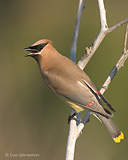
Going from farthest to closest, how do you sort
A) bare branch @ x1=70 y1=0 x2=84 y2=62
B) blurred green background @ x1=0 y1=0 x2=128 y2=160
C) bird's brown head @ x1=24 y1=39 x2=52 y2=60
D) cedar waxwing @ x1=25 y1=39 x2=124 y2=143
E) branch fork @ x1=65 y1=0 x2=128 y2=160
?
blurred green background @ x1=0 y1=0 x2=128 y2=160 → bare branch @ x1=70 y1=0 x2=84 y2=62 → bird's brown head @ x1=24 y1=39 x2=52 y2=60 → cedar waxwing @ x1=25 y1=39 x2=124 y2=143 → branch fork @ x1=65 y1=0 x2=128 y2=160

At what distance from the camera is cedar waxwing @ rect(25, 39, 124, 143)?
12.2 ft

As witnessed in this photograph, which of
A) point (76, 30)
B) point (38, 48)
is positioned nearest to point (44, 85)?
point (76, 30)

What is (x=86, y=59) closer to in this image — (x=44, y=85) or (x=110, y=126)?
(x=110, y=126)

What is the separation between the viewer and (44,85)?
5684mm

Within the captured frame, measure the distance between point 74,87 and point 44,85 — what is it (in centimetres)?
195

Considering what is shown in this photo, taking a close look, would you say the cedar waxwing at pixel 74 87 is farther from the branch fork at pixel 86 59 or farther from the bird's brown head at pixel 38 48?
the branch fork at pixel 86 59

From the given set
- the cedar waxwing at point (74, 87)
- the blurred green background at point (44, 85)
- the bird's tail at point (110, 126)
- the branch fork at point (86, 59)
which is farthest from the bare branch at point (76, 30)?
the blurred green background at point (44, 85)

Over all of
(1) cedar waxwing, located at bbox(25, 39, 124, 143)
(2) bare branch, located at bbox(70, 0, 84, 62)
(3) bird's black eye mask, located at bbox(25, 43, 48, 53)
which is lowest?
(1) cedar waxwing, located at bbox(25, 39, 124, 143)

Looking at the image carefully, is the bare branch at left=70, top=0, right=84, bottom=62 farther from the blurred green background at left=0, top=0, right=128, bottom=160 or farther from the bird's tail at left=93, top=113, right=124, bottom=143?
the blurred green background at left=0, top=0, right=128, bottom=160

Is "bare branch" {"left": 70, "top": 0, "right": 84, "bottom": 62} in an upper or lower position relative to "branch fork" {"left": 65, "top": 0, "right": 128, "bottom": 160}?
upper

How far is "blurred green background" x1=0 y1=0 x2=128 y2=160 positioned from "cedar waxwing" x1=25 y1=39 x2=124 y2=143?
146 cm

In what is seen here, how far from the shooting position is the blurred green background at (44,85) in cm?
524

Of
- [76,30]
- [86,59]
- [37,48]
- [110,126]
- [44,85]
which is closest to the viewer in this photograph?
[110,126]

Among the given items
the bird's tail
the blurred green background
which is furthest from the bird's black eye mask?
the blurred green background
